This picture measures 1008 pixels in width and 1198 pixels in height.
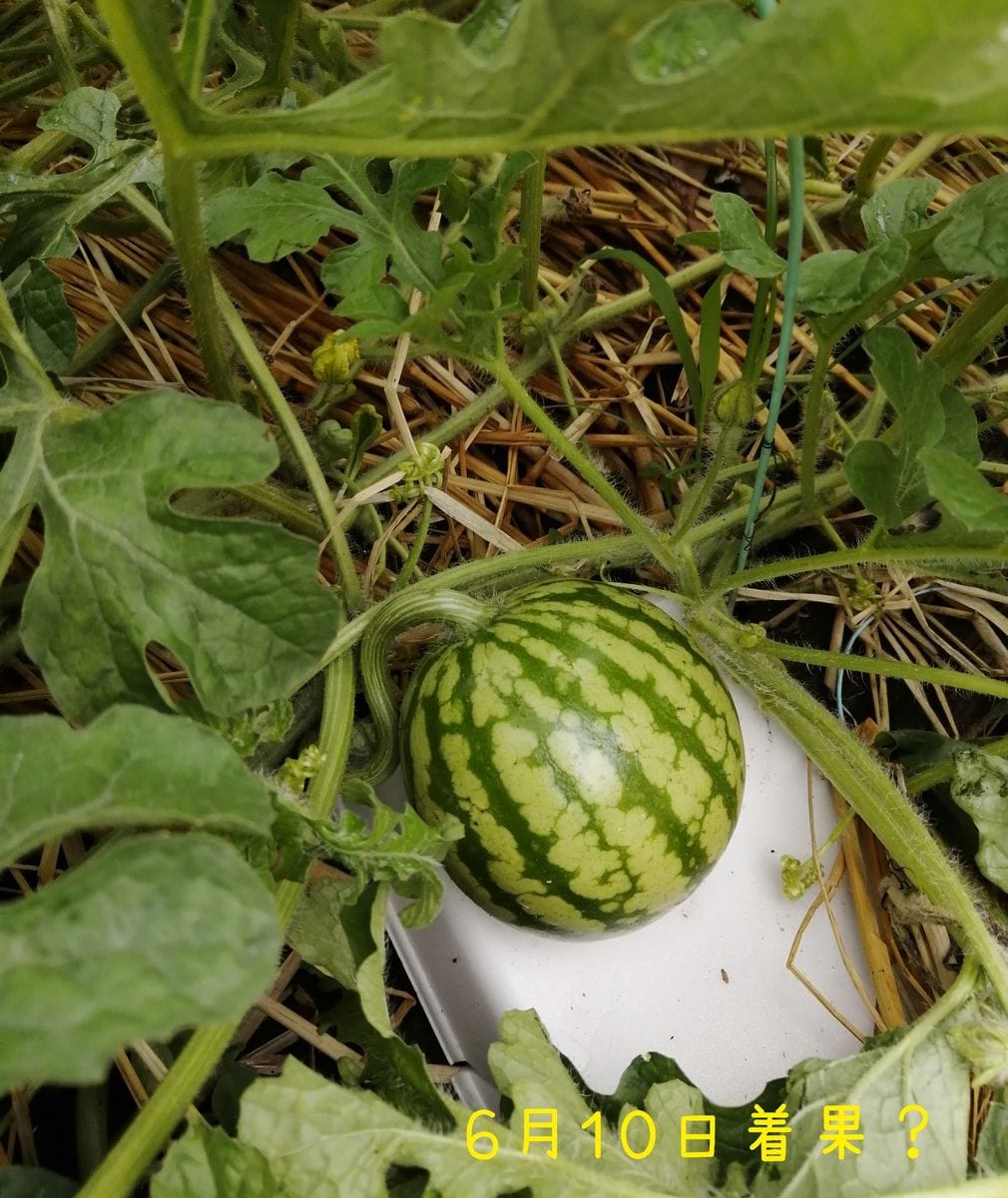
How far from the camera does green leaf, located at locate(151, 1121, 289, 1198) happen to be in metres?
0.78

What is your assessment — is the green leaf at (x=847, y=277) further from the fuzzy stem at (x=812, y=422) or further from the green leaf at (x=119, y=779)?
the green leaf at (x=119, y=779)

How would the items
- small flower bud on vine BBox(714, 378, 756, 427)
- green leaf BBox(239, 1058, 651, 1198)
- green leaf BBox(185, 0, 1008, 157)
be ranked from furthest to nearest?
1. small flower bud on vine BBox(714, 378, 756, 427)
2. green leaf BBox(239, 1058, 651, 1198)
3. green leaf BBox(185, 0, 1008, 157)

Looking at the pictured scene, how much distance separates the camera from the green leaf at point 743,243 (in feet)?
3.15

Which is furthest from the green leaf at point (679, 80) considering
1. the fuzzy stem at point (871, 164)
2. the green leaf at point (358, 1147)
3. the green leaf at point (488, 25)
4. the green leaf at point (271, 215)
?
the fuzzy stem at point (871, 164)

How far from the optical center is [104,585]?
782mm

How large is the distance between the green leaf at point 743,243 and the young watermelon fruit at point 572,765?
38cm

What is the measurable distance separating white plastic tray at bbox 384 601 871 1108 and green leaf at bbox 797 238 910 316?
618mm

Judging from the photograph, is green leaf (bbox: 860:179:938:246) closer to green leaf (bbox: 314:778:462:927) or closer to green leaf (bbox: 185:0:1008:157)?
green leaf (bbox: 185:0:1008:157)

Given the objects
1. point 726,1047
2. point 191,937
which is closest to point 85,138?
point 191,937

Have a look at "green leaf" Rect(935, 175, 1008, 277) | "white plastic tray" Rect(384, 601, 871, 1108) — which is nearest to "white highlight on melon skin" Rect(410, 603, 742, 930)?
"white plastic tray" Rect(384, 601, 871, 1108)

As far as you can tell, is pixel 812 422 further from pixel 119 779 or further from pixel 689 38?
pixel 119 779

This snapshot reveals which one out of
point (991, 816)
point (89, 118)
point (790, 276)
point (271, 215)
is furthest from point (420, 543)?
point (991, 816)

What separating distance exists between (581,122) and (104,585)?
1.58ft

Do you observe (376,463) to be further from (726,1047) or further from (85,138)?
(726,1047)
